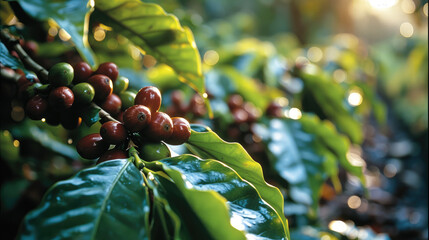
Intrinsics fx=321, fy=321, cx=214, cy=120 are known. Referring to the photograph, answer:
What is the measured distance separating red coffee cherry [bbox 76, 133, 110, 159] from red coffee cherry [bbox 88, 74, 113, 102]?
0.29 feet

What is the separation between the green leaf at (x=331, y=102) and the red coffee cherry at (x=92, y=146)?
1.28m

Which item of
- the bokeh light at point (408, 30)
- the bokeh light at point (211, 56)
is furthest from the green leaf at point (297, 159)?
the bokeh light at point (408, 30)

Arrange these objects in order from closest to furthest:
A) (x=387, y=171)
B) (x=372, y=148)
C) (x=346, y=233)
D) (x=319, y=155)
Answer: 1. (x=319, y=155)
2. (x=346, y=233)
3. (x=387, y=171)
4. (x=372, y=148)

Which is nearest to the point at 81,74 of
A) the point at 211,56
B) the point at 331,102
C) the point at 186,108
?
the point at 186,108

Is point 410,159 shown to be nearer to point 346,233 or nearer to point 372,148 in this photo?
point 372,148

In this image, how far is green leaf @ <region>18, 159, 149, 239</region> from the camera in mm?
432

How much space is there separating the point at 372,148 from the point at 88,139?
576cm

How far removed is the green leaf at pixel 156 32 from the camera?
31.9 inches

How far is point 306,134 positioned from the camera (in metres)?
1.32

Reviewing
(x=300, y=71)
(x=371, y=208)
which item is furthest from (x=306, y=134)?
(x=371, y=208)

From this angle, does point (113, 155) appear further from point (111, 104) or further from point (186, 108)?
point (186, 108)

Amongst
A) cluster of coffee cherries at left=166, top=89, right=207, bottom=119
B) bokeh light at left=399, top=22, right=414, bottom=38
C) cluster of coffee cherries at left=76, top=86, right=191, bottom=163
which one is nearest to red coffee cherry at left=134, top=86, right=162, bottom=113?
cluster of coffee cherries at left=76, top=86, right=191, bottom=163

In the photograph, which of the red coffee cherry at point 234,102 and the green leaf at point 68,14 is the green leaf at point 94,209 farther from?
the red coffee cherry at point 234,102

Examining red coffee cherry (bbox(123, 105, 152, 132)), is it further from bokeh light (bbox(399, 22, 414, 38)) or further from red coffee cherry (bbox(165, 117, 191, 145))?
bokeh light (bbox(399, 22, 414, 38))
